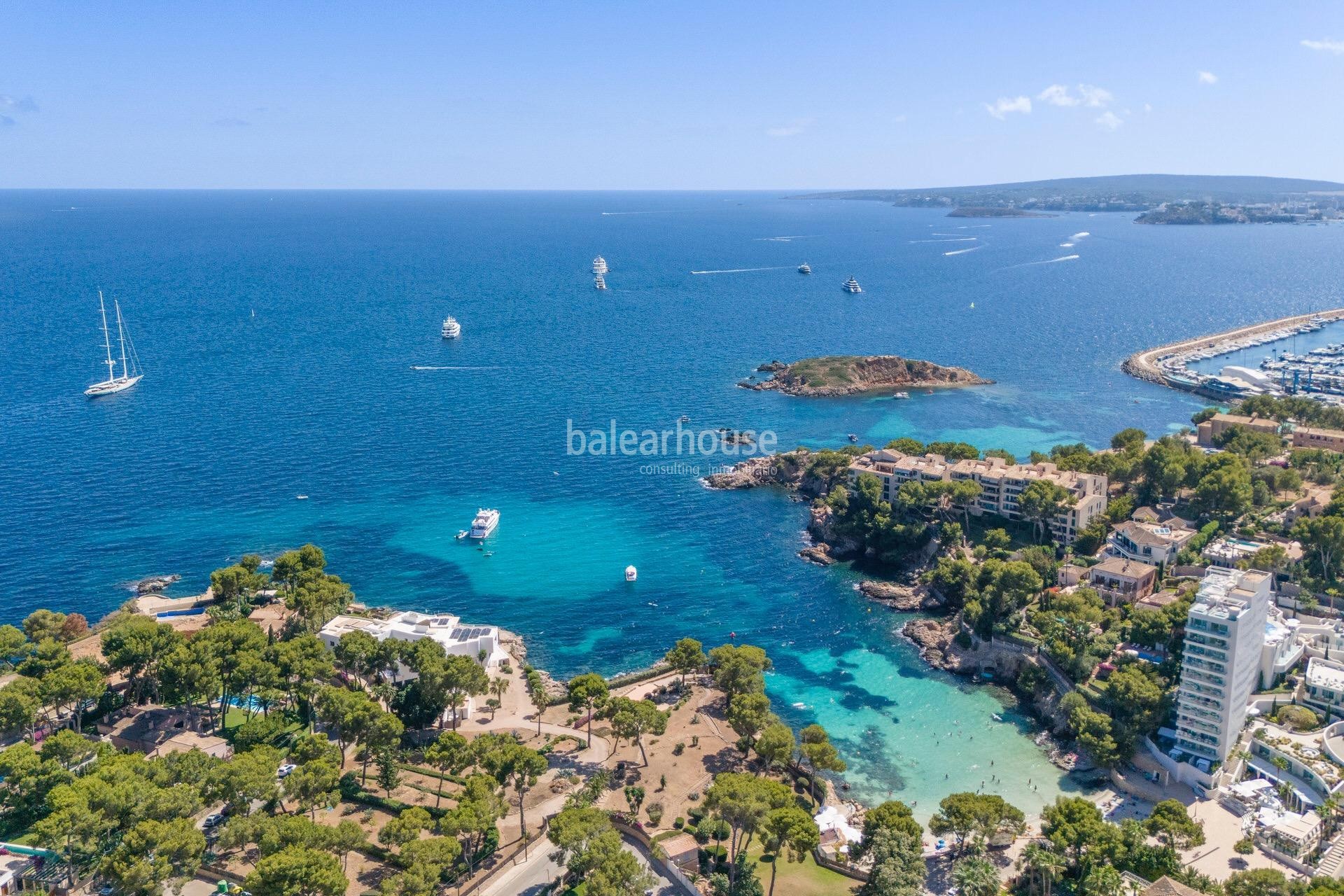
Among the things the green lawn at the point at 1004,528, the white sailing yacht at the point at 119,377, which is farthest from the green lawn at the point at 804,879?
the white sailing yacht at the point at 119,377

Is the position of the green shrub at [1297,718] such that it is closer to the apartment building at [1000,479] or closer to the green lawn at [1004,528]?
the apartment building at [1000,479]

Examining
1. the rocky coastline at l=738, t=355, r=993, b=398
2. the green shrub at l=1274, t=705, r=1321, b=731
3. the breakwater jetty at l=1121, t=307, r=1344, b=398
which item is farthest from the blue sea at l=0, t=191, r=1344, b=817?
the green shrub at l=1274, t=705, r=1321, b=731

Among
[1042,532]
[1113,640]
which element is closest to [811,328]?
[1042,532]

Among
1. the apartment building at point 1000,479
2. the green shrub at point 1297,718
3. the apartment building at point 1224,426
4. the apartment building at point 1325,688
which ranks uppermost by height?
the apartment building at point 1224,426

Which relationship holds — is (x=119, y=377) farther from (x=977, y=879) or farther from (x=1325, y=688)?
(x=1325, y=688)

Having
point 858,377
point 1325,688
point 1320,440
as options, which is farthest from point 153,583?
point 1320,440

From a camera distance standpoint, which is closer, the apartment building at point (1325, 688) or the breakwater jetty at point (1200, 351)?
the apartment building at point (1325, 688)

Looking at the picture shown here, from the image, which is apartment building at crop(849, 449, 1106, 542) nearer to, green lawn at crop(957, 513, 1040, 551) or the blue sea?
green lawn at crop(957, 513, 1040, 551)
